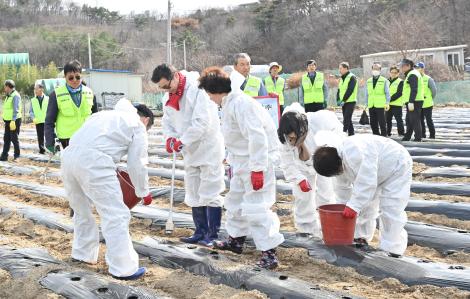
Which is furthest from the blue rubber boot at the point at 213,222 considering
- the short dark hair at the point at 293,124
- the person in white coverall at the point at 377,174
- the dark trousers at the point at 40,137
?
the dark trousers at the point at 40,137

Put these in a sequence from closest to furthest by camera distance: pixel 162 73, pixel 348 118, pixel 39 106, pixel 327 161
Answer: pixel 327 161, pixel 162 73, pixel 348 118, pixel 39 106

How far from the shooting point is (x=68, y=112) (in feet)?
19.2

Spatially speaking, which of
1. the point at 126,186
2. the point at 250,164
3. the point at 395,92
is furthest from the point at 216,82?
the point at 395,92

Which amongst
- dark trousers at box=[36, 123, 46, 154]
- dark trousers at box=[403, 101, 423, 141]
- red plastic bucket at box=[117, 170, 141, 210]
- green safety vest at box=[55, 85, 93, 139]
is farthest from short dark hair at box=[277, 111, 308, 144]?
dark trousers at box=[36, 123, 46, 154]

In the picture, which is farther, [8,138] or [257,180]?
[8,138]

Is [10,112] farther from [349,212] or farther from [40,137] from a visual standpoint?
[349,212]

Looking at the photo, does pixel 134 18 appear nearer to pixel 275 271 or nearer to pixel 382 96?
pixel 382 96

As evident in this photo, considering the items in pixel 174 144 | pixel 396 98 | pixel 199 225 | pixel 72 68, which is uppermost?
pixel 72 68

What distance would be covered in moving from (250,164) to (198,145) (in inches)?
32.0

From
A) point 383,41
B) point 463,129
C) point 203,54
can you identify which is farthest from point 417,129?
point 203,54

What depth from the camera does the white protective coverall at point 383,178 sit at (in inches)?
152

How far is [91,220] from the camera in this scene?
4.02m

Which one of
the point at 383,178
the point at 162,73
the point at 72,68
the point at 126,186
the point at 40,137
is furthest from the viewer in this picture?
the point at 40,137

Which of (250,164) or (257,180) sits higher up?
(250,164)
